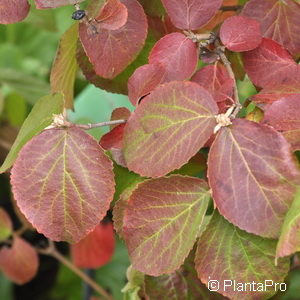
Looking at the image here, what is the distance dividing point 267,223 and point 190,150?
75 mm

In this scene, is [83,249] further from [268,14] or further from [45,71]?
[45,71]

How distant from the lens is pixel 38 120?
558mm

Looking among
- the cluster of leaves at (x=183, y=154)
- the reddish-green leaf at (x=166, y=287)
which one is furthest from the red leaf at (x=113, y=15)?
the reddish-green leaf at (x=166, y=287)

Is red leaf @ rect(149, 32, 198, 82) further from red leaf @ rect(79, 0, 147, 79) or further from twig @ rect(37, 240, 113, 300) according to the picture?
twig @ rect(37, 240, 113, 300)

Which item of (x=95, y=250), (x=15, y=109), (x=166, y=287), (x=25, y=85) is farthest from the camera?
(x=15, y=109)

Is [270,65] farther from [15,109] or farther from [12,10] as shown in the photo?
[15,109]

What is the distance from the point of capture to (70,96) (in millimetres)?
693

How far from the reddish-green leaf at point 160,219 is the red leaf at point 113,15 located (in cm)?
12

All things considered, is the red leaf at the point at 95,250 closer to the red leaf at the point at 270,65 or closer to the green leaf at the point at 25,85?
Answer: the green leaf at the point at 25,85

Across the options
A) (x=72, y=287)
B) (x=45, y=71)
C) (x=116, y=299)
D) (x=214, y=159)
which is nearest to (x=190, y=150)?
(x=214, y=159)

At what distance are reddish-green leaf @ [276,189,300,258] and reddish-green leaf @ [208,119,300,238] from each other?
24mm

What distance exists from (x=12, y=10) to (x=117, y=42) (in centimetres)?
9

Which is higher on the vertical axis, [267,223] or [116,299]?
[267,223]

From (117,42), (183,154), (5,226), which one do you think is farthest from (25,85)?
(183,154)
